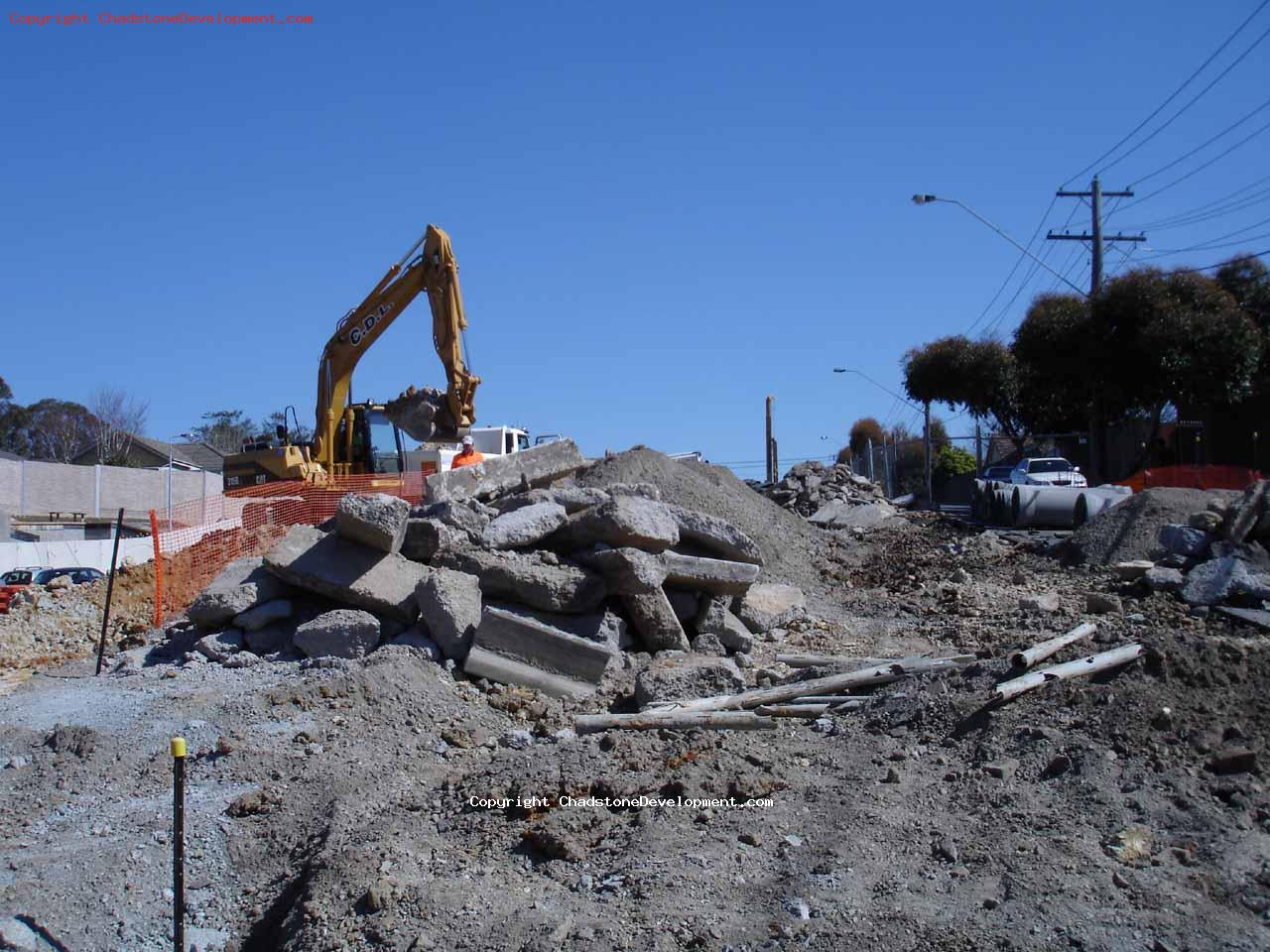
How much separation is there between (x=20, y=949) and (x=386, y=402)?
13.6m

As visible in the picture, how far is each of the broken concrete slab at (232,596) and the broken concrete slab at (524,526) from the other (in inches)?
73.1

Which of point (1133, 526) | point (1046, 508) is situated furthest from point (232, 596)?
point (1046, 508)

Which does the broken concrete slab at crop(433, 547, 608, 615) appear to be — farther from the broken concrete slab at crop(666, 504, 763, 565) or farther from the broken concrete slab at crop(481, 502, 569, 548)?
A: the broken concrete slab at crop(666, 504, 763, 565)

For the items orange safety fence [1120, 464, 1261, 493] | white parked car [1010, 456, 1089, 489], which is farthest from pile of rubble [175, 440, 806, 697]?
white parked car [1010, 456, 1089, 489]

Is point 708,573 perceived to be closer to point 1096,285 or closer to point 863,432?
point 1096,285

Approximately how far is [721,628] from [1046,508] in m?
11.8

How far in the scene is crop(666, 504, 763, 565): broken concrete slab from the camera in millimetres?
10477

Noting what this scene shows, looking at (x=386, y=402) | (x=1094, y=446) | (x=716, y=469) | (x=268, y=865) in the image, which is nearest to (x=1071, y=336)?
(x=1094, y=446)

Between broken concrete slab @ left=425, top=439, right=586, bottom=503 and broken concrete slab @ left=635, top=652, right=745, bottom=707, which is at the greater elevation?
broken concrete slab @ left=425, top=439, right=586, bottom=503

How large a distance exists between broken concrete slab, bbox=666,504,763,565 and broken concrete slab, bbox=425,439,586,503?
8.59 ft

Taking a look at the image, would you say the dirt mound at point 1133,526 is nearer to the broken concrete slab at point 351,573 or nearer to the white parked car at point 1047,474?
the white parked car at point 1047,474

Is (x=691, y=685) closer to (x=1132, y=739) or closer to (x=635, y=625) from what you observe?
(x=635, y=625)

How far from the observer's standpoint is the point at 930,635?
10.8 metres

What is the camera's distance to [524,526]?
10000 millimetres
